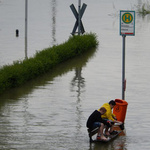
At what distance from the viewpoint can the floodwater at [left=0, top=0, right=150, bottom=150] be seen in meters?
12.7

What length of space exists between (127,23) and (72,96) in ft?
16.3

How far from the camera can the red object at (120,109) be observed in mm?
13768

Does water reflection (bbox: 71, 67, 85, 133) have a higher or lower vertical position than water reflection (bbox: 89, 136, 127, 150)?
higher

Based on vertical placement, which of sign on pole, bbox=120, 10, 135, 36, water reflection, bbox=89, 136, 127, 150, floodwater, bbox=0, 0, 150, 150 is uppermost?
sign on pole, bbox=120, 10, 135, 36

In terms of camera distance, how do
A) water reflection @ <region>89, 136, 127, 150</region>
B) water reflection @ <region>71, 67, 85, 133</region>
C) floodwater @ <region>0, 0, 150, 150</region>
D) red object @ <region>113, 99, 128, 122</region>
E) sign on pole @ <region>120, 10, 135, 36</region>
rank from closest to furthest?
water reflection @ <region>89, 136, 127, 150</region>, floodwater @ <region>0, 0, 150, 150</region>, sign on pole @ <region>120, 10, 135, 36</region>, red object @ <region>113, 99, 128, 122</region>, water reflection @ <region>71, 67, 85, 133</region>

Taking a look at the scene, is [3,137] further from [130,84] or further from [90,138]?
[130,84]

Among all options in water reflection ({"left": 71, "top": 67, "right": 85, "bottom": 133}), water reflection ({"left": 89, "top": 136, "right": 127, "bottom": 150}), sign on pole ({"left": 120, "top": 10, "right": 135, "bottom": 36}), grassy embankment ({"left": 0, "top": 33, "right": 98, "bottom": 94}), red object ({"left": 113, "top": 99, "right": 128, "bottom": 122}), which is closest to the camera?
water reflection ({"left": 89, "top": 136, "right": 127, "bottom": 150})

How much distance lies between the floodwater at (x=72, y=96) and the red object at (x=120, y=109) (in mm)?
395

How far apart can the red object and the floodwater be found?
1.29ft

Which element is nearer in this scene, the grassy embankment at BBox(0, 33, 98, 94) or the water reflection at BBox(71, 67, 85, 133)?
the water reflection at BBox(71, 67, 85, 133)

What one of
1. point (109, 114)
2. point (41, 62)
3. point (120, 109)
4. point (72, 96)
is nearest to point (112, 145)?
point (109, 114)

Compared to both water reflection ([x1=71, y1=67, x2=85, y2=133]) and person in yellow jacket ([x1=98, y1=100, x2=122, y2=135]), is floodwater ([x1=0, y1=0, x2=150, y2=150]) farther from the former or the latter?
person in yellow jacket ([x1=98, y1=100, x2=122, y2=135])

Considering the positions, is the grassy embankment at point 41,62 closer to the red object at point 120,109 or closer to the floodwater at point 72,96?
the floodwater at point 72,96

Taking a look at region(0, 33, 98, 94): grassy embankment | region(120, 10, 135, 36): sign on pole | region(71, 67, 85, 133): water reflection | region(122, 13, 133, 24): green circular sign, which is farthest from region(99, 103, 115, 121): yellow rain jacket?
region(0, 33, 98, 94): grassy embankment
